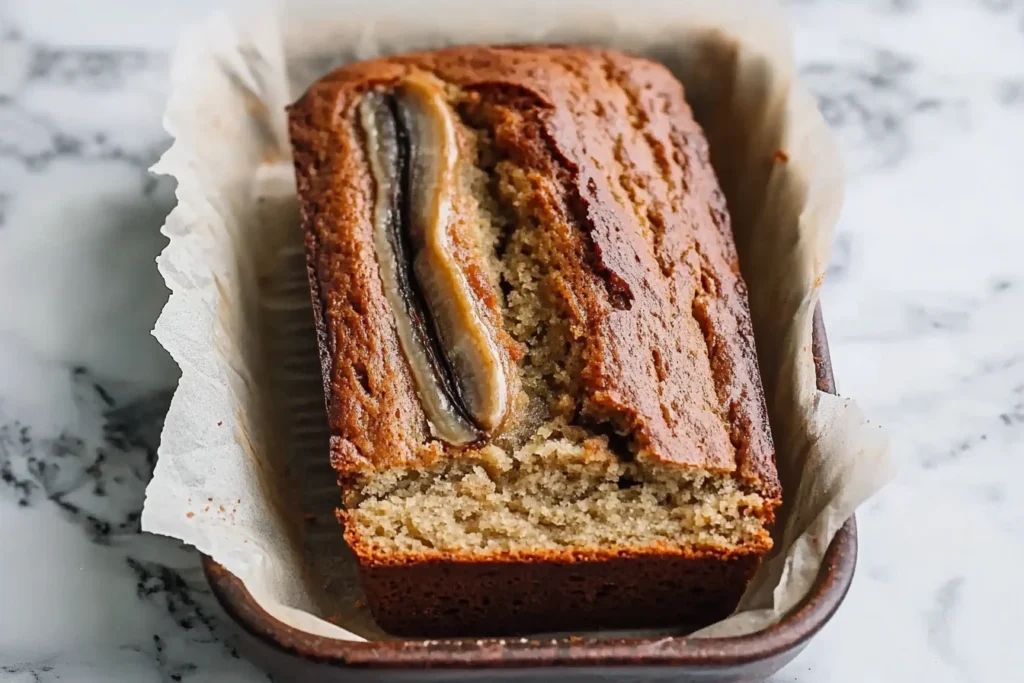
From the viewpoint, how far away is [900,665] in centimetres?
238

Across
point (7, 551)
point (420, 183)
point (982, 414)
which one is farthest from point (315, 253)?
point (982, 414)

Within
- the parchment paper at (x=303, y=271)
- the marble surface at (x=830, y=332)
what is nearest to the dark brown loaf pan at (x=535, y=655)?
the parchment paper at (x=303, y=271)

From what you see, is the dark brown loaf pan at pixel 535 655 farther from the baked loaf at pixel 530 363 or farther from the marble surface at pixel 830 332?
the marble surface at pixel 830 332

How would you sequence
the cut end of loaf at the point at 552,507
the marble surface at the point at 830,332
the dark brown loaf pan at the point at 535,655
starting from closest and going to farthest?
the dark brown loaf pan at the point at 535,655 < the cut end of loaf at the point at 552,507 < the marble surface at the point at 830,332

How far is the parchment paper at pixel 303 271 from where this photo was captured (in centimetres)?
217

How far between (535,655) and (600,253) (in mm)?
815

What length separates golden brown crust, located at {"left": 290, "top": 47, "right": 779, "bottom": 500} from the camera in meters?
2.17

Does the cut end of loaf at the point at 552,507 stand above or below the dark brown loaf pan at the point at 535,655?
above

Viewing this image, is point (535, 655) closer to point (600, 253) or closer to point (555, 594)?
point (555, 594)

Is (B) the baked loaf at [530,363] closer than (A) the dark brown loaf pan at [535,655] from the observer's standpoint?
No

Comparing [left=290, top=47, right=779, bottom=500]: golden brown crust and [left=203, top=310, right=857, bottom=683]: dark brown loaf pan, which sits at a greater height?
[left=290, top=47, right=779, bottom=500]: golden brown crust

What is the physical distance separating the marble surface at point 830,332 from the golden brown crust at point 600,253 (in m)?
0.53

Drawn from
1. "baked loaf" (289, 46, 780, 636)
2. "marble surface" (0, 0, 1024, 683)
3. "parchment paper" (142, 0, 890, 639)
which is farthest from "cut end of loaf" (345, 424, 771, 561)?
"marble surface" (0, 0, 1024, 683)

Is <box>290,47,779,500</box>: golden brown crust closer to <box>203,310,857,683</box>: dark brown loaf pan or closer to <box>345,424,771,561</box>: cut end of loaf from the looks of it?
<box>345,424,771,561</box>: cut end of loaf
